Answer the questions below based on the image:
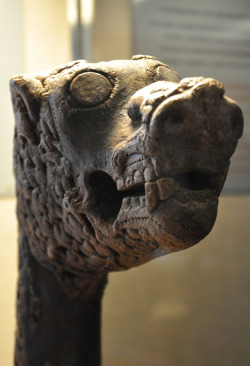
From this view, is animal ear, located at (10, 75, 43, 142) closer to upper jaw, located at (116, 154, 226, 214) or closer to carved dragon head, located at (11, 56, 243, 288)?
carved dragon head, located at (11, 56, 243, 288)

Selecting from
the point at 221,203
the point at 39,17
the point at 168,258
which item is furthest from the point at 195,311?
the point at 39,17

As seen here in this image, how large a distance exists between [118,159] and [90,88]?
0.17 m

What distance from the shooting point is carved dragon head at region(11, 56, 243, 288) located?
77 centimetres

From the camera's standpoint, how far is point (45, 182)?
3.36ft

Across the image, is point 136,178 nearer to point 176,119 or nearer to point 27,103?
point 176,119

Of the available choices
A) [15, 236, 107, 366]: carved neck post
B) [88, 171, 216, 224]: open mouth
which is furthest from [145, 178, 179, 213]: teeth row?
[15, 236, 107, 366]: carved neck post

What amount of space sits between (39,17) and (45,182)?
27.4 inches

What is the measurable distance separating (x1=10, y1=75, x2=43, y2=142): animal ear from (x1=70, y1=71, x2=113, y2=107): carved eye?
0.29 ft

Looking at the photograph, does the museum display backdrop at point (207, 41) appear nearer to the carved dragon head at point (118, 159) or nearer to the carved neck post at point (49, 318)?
the carved dragon head at point (118, 159)

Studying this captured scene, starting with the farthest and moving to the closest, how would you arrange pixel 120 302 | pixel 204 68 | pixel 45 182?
pixel 120 302, pixel 204 68, pixel 45 182

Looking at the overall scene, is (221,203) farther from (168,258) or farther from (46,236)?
(46,236)

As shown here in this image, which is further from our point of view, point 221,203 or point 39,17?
point 39,17

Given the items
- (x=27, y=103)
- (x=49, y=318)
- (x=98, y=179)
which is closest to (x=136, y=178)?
(x=98, y=179)

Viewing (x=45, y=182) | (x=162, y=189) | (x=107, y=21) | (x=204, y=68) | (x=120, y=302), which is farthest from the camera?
(x=120, y=302)
